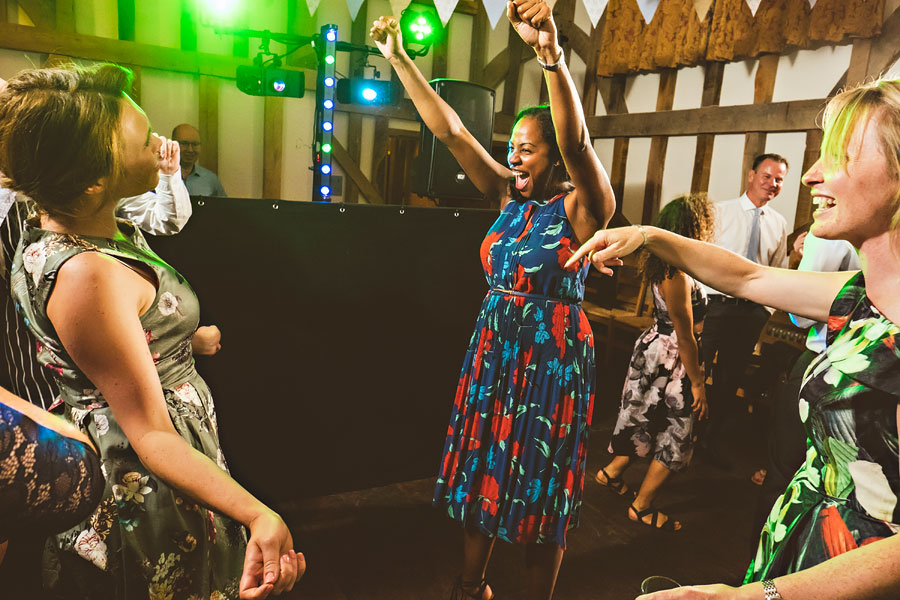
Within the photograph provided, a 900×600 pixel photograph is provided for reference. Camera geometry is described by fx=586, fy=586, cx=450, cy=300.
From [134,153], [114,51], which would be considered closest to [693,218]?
[134,153]

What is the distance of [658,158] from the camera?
664 centimetres

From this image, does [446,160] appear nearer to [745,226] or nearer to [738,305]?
[745,226]

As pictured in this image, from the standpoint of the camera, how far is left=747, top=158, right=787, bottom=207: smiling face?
3.96 m

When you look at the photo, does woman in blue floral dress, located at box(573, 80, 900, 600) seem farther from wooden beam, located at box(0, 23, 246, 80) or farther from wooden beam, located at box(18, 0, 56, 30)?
wooden beam, located at box(18, 0, 56, 30)

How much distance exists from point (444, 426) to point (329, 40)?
3107 millimetres

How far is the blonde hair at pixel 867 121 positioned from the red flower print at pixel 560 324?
2.89 feet

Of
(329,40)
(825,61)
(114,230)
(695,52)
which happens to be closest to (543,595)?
(114,230)

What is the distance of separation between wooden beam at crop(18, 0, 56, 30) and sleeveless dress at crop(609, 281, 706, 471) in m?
5.90

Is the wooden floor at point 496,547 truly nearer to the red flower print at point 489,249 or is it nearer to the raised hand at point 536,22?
the red flower print at point 489,249

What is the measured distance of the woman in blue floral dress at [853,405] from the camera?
0.83 metres

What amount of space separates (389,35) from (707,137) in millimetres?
5129


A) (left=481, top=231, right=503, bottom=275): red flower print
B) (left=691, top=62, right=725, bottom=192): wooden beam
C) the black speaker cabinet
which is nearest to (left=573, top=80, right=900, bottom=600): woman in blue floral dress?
(left=481, top=231, right=503, bottom=275): red flower print

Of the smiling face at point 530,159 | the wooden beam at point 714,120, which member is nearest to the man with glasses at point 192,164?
the smiling face at point 530,159

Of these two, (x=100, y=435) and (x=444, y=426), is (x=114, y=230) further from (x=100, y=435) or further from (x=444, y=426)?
(x=444, y=426)
